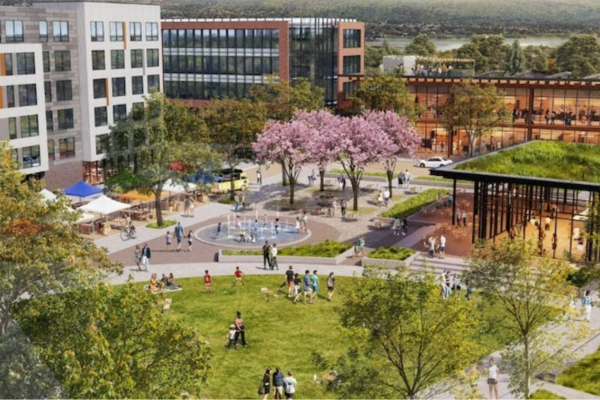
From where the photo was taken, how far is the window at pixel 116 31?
230 ft

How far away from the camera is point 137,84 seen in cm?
7406

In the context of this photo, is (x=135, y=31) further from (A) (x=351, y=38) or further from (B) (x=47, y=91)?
(A) (x=351, y=38)

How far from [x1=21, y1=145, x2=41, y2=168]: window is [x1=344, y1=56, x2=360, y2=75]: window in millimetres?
49308

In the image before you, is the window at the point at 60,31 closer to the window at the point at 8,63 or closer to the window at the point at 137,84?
the window at the point at 8,63

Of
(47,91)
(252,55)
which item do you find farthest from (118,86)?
(252,55)

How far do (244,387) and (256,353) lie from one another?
3.11 meters

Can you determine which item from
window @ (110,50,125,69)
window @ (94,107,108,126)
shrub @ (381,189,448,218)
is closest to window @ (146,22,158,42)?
window @ (110,50,125,69)

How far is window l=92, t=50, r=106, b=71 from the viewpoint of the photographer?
68000 millimetres

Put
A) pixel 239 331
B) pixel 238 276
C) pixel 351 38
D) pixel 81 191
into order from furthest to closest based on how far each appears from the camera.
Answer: pixel 351 38 → pixel 81 191 → pixel 238 276 → pixel 239 331

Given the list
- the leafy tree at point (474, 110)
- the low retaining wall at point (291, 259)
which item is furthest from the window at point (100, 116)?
the leafy tree at point (474, 110)

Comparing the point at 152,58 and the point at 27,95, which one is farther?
the point at 152,58

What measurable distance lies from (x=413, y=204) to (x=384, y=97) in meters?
21.0

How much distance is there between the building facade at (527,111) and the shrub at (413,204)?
73.2ft

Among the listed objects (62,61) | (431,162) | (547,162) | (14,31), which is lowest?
(431,162)
